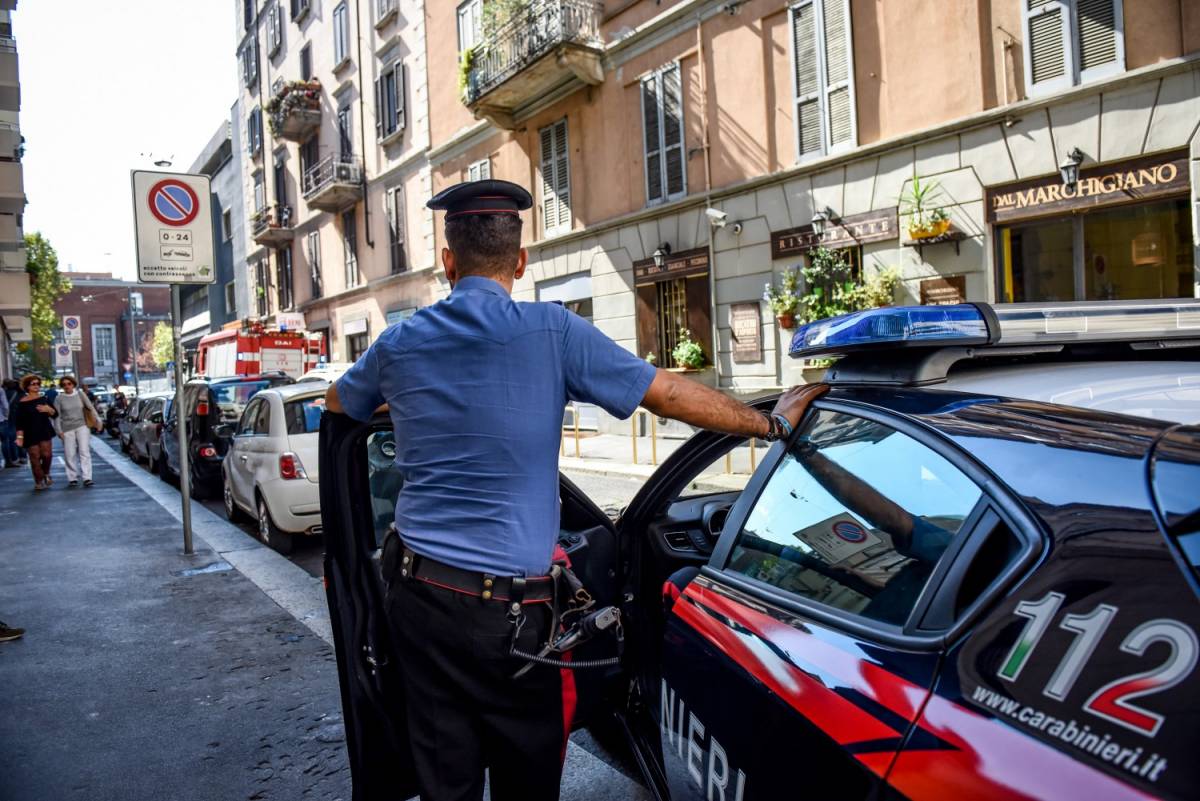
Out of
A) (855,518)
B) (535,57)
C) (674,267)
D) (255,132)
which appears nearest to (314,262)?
(255,132)

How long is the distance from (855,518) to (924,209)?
1056 cm

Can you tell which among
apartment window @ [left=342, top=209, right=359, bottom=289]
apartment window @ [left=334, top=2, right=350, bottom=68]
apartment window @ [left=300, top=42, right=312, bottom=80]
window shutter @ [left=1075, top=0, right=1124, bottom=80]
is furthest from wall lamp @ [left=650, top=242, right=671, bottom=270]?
apartment window @ [left=300, top=42, right=312, bottom=80]

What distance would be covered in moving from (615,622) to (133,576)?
573 cm

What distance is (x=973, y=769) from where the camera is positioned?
1.18 metres

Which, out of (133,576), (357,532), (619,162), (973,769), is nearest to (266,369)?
(619,162)

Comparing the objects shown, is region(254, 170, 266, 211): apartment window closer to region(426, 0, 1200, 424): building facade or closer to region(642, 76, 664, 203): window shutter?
region(426, 0, 1200, 424): building facade

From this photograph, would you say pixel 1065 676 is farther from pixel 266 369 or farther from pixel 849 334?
pixel 266 369

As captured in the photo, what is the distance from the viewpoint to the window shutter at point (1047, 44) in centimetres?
1009

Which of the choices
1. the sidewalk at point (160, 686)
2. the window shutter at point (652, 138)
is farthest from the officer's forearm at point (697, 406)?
the window shutter at point (652, 138)

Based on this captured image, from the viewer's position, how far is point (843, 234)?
1259 centimetres

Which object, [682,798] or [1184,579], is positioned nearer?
[1184,579]

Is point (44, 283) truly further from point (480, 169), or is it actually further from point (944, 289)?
point (944, 289)

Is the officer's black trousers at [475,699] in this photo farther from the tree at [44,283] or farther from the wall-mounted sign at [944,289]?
the tree at [44,283]

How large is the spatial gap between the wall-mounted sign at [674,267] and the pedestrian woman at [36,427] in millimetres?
9938
